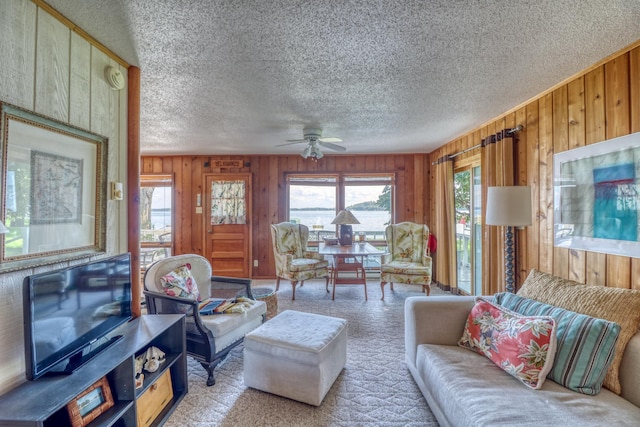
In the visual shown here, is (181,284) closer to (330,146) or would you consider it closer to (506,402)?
(506,402)

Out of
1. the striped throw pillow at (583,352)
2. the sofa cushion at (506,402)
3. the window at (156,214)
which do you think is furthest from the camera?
the window at (156,214)

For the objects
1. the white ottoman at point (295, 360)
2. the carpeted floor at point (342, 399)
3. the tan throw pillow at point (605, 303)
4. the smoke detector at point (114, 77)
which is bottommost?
the carpeted floor at point (342, 399)

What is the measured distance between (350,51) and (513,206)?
5.58 ft

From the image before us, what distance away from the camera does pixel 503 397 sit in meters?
1.33

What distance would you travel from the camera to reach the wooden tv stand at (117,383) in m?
1.09

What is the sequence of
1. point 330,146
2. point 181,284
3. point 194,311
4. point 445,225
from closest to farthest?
1. point 194,311
2. point 181,284
3. point 330,146
4. point 445,225

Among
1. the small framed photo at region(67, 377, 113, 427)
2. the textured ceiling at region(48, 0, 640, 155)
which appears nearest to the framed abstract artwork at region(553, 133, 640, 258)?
the textured ceiling at region(48, 0, 640, 155)

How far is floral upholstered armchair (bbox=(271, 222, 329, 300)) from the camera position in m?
4.20

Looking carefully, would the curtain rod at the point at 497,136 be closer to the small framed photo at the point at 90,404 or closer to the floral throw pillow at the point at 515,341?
the floral throw pillow at the point at 515,341

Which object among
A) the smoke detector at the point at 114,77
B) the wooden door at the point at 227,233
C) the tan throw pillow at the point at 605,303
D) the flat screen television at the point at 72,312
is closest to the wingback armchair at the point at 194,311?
the flat screen television at the point at 72,312

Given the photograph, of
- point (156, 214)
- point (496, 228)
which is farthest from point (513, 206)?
point (156, 214)

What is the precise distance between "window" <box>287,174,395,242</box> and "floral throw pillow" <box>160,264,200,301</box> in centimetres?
296

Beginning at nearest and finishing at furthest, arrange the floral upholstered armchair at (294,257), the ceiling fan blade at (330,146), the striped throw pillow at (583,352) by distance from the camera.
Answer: the striped throw pillow at (583,352) < the ceiling fan blade at (330,146) < the floral upholstered armchair at (294,257)

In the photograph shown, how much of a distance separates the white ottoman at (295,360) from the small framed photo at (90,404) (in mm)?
834
